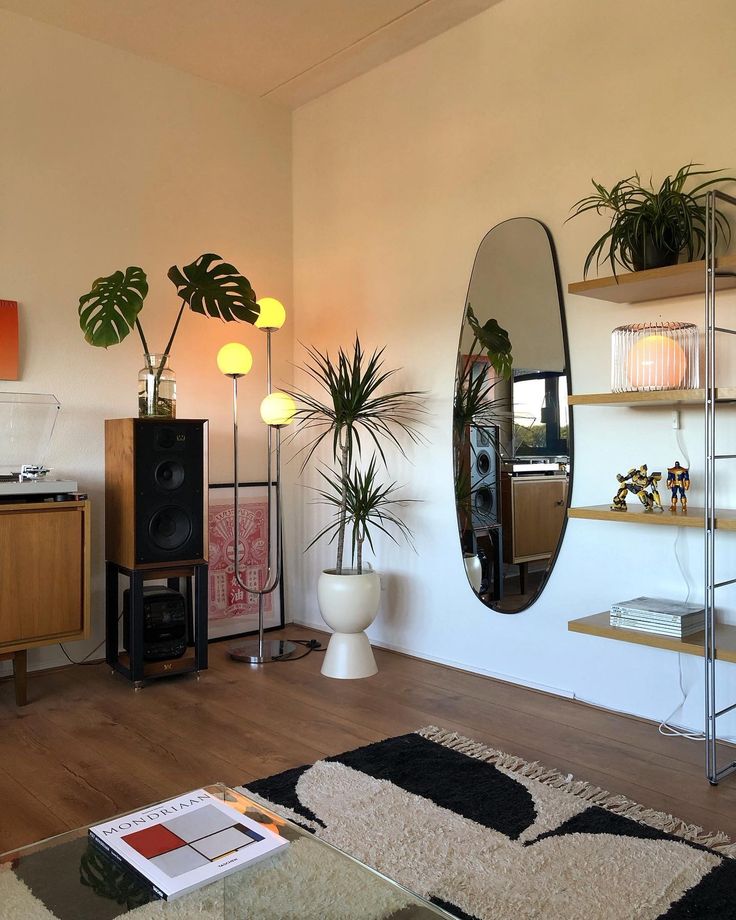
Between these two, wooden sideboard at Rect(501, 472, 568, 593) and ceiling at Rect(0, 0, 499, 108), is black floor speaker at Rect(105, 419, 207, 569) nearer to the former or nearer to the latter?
wooden sideboard at Rect(501, 472, 568, 593)

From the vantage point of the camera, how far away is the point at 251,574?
4.54m

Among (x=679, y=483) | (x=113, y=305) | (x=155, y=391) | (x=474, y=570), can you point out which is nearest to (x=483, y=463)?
(x=474, y=570)

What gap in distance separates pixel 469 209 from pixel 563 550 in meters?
1.57

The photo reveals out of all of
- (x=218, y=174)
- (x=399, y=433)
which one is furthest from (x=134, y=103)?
(x=399, y=433)

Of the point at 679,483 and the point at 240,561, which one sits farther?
the point at 240,561

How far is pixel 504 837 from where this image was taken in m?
2.14

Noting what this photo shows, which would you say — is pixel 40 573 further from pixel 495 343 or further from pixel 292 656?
pixel 495 343

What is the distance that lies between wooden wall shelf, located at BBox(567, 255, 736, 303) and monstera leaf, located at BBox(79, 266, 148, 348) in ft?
6.04

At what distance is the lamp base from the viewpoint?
3.93 metres

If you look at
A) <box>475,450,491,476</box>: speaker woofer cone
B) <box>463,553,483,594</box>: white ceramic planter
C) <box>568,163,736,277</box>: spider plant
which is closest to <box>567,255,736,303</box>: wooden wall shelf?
<box>568,163,736,277</box>: spider plant

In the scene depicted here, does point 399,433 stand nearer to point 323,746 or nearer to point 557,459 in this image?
point 557,459

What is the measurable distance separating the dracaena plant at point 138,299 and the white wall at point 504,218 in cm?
78

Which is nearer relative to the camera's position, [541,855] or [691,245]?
[541,855]

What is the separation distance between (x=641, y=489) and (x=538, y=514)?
605 mm
